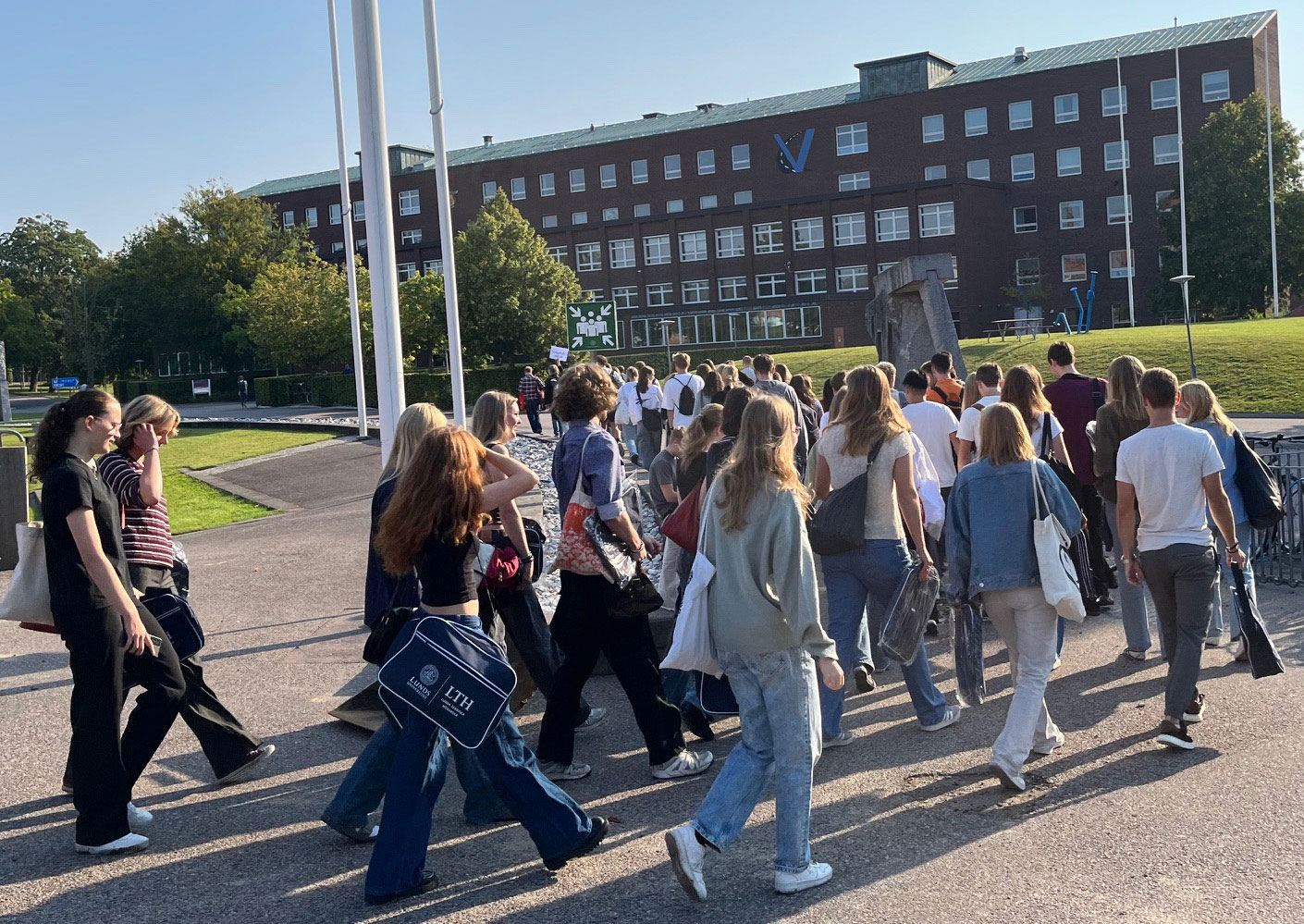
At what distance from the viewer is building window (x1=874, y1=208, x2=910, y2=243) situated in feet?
221

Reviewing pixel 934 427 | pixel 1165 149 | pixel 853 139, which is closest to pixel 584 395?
pixel 934 427

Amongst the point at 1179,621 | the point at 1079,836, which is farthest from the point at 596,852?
the point at 1179,621

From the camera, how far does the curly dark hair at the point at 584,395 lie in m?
6.16

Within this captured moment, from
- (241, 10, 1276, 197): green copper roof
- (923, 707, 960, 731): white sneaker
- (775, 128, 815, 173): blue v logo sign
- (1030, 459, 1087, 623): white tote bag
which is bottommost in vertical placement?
(923, 707, 960, 731): white sneaker

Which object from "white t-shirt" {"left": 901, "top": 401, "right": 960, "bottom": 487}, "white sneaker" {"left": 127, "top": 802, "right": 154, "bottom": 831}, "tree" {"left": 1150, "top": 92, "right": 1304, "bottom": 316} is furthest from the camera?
"tree" {"left": 1150, "top": 92, "right": 1304, "bottom": 316}

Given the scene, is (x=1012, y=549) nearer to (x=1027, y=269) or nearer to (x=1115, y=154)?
(x=1027, y=269)

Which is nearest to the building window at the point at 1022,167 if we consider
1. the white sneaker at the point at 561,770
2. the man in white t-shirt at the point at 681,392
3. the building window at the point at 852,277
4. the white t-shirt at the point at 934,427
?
the building window at the point at 852,277

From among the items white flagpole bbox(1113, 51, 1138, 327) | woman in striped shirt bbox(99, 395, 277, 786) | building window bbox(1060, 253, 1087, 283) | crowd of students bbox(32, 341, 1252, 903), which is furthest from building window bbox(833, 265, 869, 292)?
woman in striped shirt bbox(99, 395, 277, 786)

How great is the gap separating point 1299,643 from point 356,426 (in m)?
29.9

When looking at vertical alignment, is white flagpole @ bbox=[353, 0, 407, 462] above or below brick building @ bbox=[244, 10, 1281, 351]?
below

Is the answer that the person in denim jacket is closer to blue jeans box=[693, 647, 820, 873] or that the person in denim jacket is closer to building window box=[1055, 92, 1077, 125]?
blue jeans box=[693, 647, 820, 873]

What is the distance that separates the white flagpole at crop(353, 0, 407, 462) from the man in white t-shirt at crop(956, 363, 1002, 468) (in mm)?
4377

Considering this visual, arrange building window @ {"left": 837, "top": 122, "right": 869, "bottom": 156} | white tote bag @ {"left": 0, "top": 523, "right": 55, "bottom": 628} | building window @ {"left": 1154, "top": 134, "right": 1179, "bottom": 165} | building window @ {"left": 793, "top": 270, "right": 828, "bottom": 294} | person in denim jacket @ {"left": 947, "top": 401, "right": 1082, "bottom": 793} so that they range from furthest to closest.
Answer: building window @ {"left": 837, "top": 122, "right": 869, "bottom": 156} < building window @ {"left": 793, "top": 270, "right": 828, "bottom": 294} < building window @ {"left": 1154, "top": 134, "right": 1179, "bottom": 165} < person in denim jacket @ {"left": 947, "top": 401, "right": 1082, "bottom": 793} < white tote bag @ {"left": 0, "top": 523, "right": 55, "bottom": 628}

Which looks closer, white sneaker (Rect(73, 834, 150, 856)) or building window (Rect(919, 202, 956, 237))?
white sneaker (Rect(73, 834, 150, 856))
